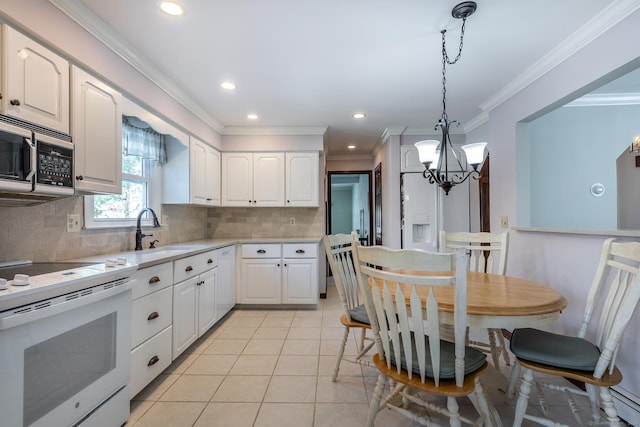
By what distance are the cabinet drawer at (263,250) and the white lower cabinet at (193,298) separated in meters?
0.67

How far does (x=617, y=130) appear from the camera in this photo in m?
2.96

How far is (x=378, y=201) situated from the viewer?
17.6 ft

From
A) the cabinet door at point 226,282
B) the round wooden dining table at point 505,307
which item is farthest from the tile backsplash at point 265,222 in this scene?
the round wooden dining table at point 505,307

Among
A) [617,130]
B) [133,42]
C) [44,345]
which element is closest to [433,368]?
[44,345]

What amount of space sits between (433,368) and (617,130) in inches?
135

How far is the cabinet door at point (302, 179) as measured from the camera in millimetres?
3979

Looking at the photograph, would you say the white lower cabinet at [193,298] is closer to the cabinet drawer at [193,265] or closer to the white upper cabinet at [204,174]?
the cabinet drawer at [193,265]

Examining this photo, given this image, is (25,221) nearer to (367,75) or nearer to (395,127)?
(367,75)

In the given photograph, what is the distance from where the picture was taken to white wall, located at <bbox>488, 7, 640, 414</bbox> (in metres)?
1.70

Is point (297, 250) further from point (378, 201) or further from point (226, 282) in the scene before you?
point (378, 201)

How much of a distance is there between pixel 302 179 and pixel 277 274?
1.30 meters

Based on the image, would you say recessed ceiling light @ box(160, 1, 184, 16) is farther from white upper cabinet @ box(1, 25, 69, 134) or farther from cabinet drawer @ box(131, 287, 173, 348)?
cabinet drawer @ box(131, 287, 173, 348)

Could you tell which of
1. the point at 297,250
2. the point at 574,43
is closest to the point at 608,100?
the point at 574,43

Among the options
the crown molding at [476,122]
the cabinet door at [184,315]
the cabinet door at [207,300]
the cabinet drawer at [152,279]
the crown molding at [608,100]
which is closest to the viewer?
the cabinet drawer at [152,279]
